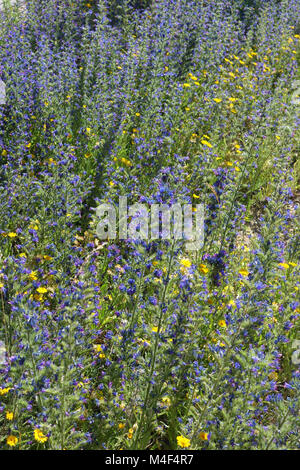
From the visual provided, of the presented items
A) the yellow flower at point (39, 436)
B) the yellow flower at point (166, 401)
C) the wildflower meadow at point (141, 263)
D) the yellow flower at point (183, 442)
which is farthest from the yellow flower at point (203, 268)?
the yellow flower at point (39, 436)

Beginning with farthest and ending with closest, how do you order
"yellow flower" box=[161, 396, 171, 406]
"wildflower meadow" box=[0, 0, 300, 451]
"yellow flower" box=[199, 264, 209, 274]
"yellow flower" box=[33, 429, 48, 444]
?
"yellow flower" box=[199, 264, 209, 274] < "yellow flower" box=[161, 396, 171, 406] < "wildflower meadow" box=[0, 0, 300, 451] < "yellow flower" box=[33, 429, 48, 444]

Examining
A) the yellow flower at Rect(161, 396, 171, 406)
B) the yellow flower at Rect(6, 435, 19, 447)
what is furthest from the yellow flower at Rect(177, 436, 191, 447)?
the yellow flower at Rect(6, 435, 19, 447)

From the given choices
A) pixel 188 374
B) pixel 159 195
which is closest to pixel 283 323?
pixel 188 374

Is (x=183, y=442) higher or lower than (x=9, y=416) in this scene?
lower

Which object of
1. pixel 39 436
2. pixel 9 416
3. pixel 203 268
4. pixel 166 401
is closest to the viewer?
pixel 39 436

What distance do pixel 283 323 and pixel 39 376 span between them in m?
1.87

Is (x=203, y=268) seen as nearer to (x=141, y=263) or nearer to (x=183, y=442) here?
(x=141, y=263)

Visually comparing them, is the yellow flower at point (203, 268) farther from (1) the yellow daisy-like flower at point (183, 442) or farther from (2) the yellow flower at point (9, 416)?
(2) the yellow flower at point (9, 416)

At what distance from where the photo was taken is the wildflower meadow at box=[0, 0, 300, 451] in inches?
122

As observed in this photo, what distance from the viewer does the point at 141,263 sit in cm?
346

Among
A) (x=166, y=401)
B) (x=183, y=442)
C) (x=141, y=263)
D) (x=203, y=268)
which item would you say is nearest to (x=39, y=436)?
(x=183, y=442)

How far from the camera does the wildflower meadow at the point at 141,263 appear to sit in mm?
3098

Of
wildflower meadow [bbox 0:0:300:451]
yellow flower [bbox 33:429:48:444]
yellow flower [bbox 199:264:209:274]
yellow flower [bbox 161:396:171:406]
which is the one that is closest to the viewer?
yellow flower [bbox 33:429:48:444]

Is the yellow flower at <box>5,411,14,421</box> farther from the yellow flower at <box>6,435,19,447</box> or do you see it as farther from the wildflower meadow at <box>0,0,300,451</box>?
the yellow flower at <box>6,435,19,447</box>
